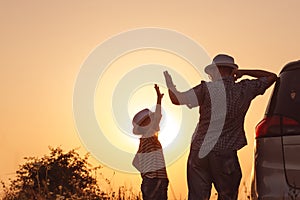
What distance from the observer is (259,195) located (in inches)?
302

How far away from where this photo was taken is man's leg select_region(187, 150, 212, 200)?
29.8ft

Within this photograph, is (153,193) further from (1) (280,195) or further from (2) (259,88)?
(1) (280,195)

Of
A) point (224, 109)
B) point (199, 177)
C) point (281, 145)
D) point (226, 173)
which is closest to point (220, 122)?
point (224, 109)

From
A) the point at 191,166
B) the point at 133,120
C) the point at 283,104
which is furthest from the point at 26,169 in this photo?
the point at 283,104

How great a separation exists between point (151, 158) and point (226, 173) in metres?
2.63

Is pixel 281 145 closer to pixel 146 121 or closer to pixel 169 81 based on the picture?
pixel 169 81

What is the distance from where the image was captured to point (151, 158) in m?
11.4

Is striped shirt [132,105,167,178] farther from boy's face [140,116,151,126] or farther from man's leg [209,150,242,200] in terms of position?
man's leg [209,150,242,200]

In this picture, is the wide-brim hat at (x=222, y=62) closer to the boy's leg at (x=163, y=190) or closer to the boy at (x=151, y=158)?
the boy at (x=151, y=158)

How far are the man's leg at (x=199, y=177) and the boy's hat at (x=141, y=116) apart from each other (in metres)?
2.46

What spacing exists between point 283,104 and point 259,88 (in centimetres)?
105

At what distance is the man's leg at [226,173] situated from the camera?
8.89 meters

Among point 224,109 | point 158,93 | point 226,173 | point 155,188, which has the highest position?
point 158,93

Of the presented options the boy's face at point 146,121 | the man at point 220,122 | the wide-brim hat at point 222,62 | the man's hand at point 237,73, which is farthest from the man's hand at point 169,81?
the boy's face at point 146,121
